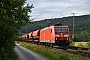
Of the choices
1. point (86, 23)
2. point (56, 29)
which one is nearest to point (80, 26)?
point (86, 23)

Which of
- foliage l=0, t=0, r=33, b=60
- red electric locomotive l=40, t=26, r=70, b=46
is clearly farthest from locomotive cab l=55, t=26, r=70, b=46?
foliage l=0, t=0, r=33, b=60

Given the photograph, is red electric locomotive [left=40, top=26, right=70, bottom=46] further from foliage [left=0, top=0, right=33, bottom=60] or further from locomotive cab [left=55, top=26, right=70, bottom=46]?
foliage [left=0, top=0, right=33, bottom=60]

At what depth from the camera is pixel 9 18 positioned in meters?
14.2

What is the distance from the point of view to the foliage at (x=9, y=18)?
1290cm

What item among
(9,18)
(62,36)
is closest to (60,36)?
(62,36)

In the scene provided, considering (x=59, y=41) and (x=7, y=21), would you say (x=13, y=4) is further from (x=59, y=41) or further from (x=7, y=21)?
(x=59, y=41)

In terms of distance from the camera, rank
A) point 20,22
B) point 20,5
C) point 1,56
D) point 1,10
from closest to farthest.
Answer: point 1,10, point 1,56, point 20,5, point 20,22

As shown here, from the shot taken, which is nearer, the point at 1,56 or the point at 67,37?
the point at 1,56

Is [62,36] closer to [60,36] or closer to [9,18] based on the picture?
[60,36]

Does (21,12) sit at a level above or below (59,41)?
above

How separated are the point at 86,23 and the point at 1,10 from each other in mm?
179459

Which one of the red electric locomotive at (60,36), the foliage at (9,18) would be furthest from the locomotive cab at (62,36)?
the foliage at (9,18)

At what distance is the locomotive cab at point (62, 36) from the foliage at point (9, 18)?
19.9 metres

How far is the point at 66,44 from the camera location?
3641 cm
